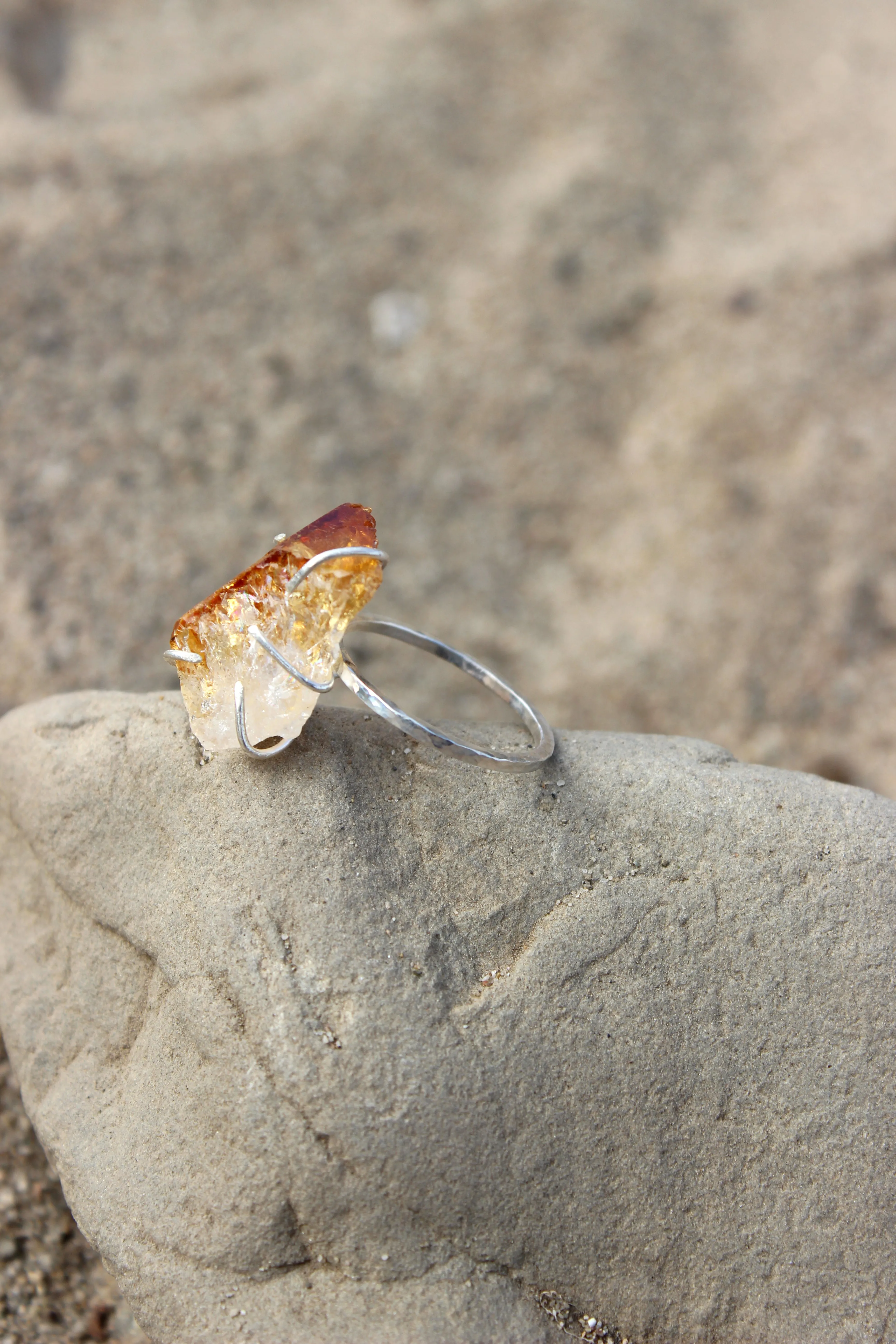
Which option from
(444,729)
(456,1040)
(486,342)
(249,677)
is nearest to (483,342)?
(486,342)

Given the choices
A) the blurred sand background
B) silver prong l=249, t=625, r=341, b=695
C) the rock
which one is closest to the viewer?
the rock

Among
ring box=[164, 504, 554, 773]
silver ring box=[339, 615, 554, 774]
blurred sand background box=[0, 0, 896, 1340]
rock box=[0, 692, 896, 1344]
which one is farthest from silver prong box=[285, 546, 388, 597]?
blurred sand background box=[0, 0, 896, 1340]

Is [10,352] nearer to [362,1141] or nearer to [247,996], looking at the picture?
[247,996]

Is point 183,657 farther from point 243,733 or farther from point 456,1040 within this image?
point 456,1040

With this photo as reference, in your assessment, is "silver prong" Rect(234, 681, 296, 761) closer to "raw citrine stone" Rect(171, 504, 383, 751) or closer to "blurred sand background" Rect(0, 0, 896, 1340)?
"raw citrine stone" Rect(171, 504, 383, 751)

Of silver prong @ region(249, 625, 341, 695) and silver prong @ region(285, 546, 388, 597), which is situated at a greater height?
silver prong @ region(285, 546, 388, 597)

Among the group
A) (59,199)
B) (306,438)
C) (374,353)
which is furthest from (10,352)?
(374,353)
